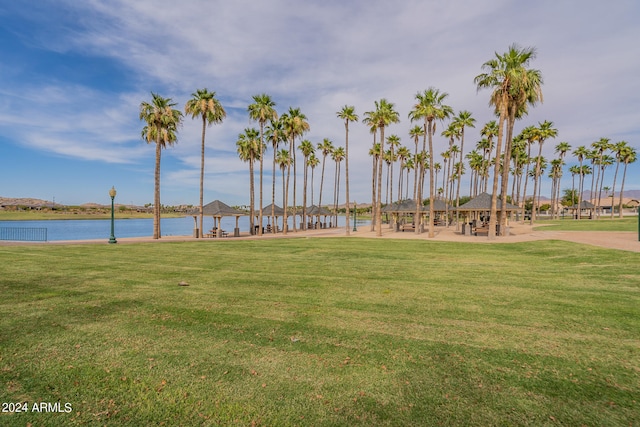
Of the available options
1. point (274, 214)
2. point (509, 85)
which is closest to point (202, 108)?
point (274, 214)

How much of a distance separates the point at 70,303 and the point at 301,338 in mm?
5461

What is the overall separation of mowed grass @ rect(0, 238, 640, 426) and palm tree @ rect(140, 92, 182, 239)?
19772 millimetres

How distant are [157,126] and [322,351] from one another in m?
29.3

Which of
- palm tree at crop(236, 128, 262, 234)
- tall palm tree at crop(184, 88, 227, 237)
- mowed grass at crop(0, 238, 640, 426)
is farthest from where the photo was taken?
palm tree at crop(236, 128, 262, 234)

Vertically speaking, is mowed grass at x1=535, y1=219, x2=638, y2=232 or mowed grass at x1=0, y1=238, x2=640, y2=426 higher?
mowed grass at x1=535, y1=219, x2=638, y2=232

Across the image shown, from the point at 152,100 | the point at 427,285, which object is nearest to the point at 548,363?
the point at 427,285

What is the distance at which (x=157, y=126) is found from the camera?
27.8 meters

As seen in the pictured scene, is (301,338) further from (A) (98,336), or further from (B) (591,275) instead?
(B) (591,275)

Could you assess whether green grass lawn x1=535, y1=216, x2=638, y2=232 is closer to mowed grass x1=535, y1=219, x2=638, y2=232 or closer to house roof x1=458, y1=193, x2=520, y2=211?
mowed grass x1=535, y1=219, x2=638, y2=232

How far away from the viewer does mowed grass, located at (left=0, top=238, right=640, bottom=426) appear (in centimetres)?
321

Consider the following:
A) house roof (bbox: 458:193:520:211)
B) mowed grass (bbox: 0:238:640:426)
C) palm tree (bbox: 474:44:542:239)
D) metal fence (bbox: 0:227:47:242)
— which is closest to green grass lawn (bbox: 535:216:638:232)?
house roof (bbox: 458:193:520:211)

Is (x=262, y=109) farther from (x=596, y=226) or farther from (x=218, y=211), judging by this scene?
(x=596, y=226)

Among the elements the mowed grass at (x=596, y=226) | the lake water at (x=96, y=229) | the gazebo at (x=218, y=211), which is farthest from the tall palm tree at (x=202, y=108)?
the mowed grass at (x=596, y=226)

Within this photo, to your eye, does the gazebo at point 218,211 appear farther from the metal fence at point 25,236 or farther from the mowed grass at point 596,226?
the mowed grass at point 596,226
